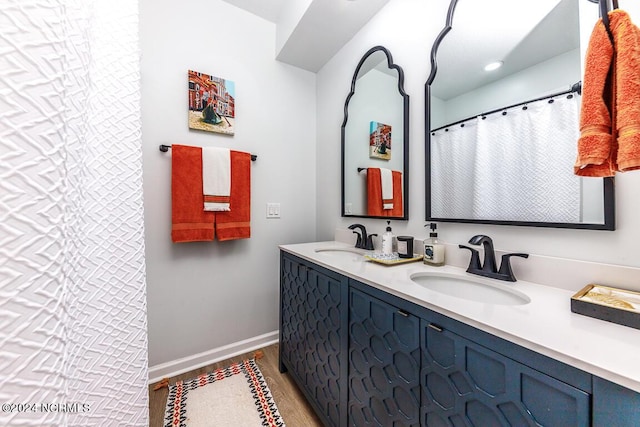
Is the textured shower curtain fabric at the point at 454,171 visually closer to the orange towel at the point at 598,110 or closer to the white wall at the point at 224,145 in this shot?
the orange towel at the point at 598,110

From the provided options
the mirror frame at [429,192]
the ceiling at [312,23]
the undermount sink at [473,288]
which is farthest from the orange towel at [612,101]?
the ceiling at [312,23]

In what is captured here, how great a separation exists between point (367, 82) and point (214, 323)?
1.95 meters

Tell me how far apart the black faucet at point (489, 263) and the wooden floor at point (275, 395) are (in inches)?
42.5

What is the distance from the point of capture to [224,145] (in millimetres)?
1723

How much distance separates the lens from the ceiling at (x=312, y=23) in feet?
4.85

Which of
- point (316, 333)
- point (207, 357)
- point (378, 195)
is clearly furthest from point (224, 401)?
point (378, 195)

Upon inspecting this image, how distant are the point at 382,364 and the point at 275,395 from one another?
92 cm

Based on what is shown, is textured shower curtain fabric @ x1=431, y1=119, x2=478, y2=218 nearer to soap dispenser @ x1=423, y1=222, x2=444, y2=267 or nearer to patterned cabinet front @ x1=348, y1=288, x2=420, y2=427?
soap dispenser @ x1=423, y1=222, x2=444, y2=267

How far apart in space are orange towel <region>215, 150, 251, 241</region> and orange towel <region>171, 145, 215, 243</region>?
10 cm

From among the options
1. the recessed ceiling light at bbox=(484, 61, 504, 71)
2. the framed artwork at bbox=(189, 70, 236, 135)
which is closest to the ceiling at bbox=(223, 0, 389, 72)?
the framed artwork at bbox=(189, 70, 236, 135)

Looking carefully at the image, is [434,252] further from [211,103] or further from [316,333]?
[211,103]

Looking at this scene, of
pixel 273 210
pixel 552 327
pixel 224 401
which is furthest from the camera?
pixel 273 210

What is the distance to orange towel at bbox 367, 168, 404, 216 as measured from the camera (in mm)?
1381

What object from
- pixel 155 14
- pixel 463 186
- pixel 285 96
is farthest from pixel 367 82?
pixel 155 14
